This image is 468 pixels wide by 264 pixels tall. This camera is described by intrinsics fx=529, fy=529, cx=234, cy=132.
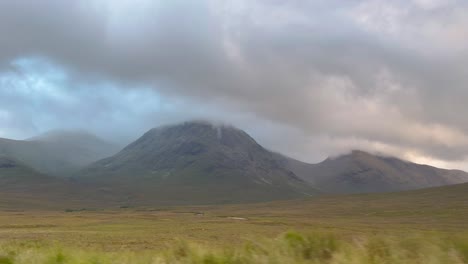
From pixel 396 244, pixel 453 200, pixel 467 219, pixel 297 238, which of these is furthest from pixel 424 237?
pixel 453 200

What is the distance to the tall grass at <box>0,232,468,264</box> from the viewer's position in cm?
1200

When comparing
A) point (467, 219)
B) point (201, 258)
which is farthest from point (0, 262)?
point (467, 219)

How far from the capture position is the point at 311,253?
1471cm

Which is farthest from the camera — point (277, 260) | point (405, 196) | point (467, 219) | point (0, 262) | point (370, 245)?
point (405, 196)

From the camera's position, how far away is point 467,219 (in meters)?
102

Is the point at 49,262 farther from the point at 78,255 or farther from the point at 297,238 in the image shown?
the point at 297,238

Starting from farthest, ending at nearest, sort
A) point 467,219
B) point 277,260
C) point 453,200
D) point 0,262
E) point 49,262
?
point 453,200 → point 467,219 → point 0,262 → point 49,262 → point 277,260

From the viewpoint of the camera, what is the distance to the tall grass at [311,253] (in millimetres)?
12000

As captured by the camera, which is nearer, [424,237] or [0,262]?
[424,237]

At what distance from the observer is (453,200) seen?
493ft

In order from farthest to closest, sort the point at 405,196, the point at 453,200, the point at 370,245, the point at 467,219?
the point at 405,196
the point at 453,200
the point at 467,219
the point at 370,245

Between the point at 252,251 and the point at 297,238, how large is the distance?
1.93 metres

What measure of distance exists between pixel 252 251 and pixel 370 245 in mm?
2984

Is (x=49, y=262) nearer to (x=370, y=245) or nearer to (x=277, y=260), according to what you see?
(x=277, y=260)
